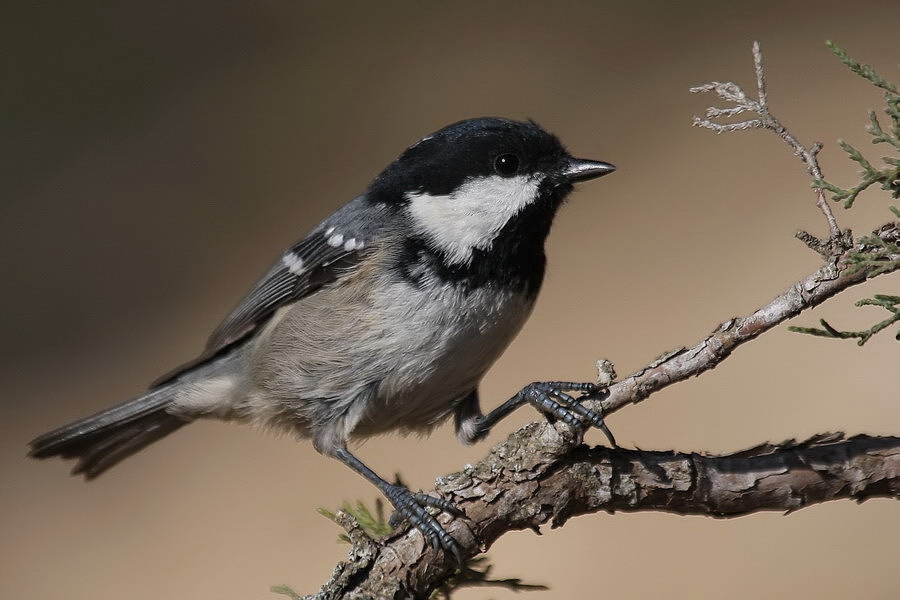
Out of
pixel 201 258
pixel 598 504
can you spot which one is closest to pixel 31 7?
pixel 201 258

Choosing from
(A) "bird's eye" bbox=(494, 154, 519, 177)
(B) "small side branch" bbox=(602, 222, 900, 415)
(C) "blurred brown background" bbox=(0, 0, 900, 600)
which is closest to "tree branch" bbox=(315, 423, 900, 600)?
(B) "small side branch" bbox=(602, 222, 900, 415)

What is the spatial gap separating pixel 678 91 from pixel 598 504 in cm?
366

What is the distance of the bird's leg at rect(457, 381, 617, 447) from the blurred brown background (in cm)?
96

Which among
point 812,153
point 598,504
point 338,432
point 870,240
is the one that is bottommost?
point 598,504

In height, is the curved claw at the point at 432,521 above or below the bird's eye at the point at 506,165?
below

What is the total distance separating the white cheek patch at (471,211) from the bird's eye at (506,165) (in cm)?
1

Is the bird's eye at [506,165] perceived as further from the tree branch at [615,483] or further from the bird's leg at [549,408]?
the tree branch at [615,483]

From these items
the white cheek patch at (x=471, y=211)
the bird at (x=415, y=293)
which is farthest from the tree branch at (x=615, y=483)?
the white cheek patch at (x=471, y=211)

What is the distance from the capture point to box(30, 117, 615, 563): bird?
2.17m

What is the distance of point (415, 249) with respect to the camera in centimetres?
222

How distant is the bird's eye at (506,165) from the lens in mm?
2287

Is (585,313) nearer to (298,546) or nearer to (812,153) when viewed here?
(298,546)

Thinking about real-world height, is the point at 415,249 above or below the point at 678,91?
below

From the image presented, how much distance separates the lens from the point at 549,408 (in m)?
1.63
